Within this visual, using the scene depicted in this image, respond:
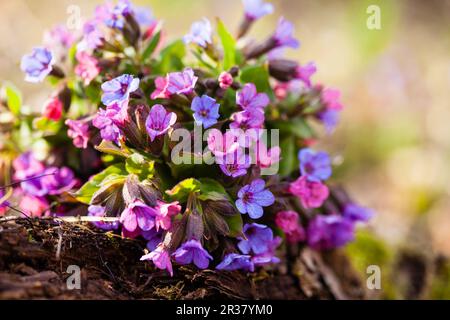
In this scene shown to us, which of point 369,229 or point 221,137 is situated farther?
point 369,229

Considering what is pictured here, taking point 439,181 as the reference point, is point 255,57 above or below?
above

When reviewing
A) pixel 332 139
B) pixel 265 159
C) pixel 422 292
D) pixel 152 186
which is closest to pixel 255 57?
pixel 265 159

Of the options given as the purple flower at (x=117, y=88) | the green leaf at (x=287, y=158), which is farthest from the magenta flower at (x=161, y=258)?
the green leaf at (x=287, y=158)

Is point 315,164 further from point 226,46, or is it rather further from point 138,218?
point 138,218

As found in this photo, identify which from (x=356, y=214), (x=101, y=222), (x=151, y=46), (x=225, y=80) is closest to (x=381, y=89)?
(x=356, y=214)

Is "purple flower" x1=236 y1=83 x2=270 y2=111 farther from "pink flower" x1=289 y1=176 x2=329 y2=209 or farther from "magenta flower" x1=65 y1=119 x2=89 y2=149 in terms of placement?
"magenta flower" x1=65 y1=119 x2=89 y2=149

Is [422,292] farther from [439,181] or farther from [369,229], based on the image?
[439,181]

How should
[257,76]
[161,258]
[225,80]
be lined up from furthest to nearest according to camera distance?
[257,76], [225,80], [161,258]
